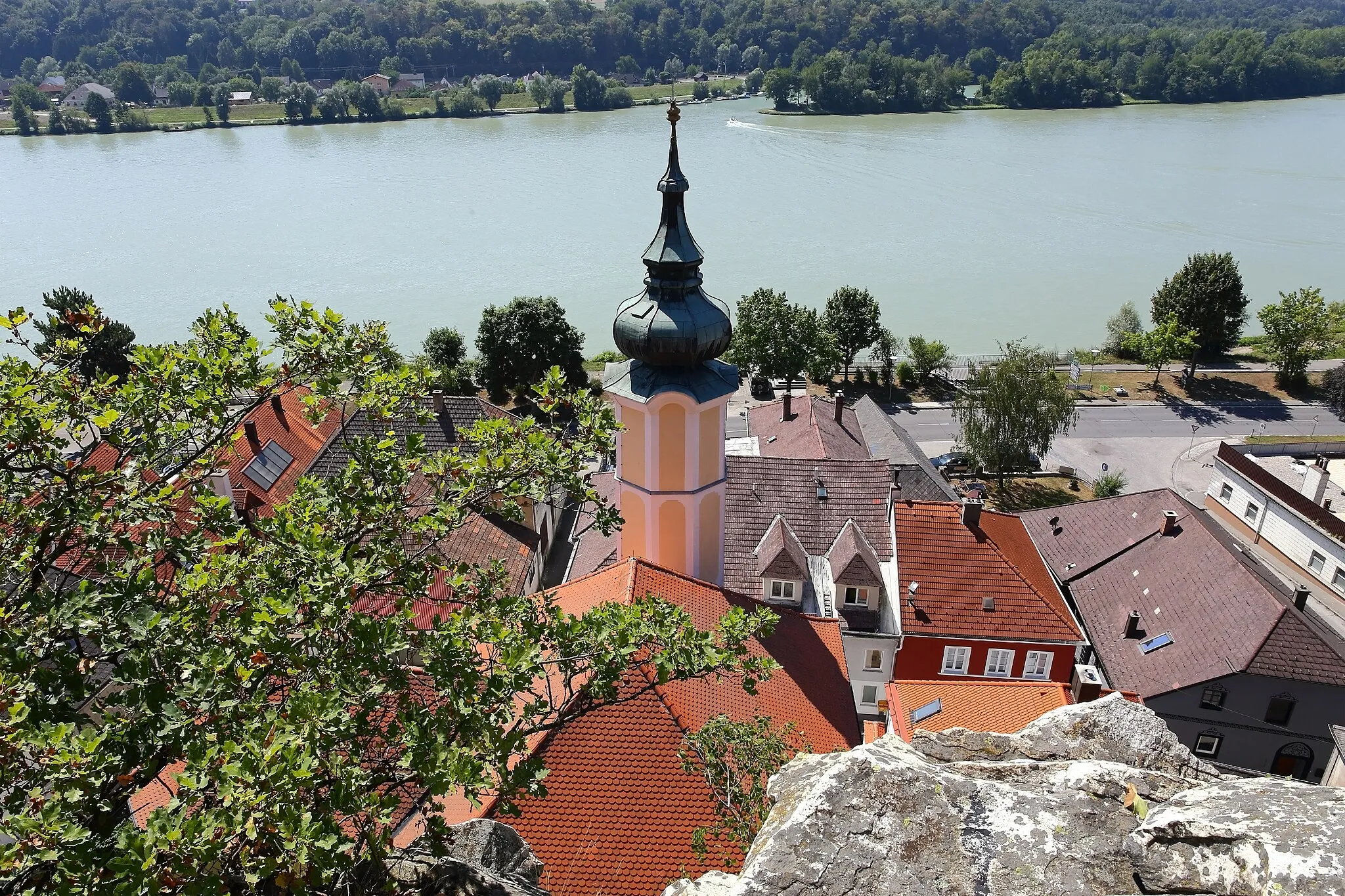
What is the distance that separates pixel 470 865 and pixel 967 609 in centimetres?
1627

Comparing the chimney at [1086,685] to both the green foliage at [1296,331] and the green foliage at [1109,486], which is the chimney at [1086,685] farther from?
the green foliage at [1296,331]

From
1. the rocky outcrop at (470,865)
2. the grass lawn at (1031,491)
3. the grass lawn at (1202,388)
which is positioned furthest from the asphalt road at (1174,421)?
the rocky outcrop at (470,865)

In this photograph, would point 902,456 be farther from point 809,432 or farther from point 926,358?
point 926,358

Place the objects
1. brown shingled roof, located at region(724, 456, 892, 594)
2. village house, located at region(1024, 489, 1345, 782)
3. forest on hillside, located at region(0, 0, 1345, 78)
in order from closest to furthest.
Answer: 1. village house, located at region(1024, 489, 1345, 782)
2. brown shingled roof, located at region(724, 456, 892, 594)
3. forest on hillside, located at region(0, 0, 1345, 78)

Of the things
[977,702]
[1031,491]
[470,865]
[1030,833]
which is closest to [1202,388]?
[1031,491]

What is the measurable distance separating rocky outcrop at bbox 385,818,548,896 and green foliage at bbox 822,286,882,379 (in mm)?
41413

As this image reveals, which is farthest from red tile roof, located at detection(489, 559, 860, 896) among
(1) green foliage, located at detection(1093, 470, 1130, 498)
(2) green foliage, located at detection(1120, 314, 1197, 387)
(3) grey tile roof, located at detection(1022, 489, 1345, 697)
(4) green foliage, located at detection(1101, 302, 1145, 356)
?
(4) green foliage, located at detection(1101, 302, 1145, 356)

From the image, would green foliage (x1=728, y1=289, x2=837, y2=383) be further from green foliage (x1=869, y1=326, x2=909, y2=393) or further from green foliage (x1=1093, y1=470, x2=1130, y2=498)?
green foliage (x1=1093, y1=470, x2=1130, y2=498)

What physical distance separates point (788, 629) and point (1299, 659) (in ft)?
40.2

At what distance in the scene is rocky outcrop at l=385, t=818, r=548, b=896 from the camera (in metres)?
6.25

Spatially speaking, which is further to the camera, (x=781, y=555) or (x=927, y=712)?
(x=781, y=555)

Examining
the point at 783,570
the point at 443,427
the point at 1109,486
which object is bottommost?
the point at 1109,486

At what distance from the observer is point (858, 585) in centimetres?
2047

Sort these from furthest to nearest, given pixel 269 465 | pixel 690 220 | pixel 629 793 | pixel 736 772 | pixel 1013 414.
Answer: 1. pixel 690 220
2. pixel 1013 414
3. pixel 269 465
4. pixel 629 793
5. pixel 736 772
